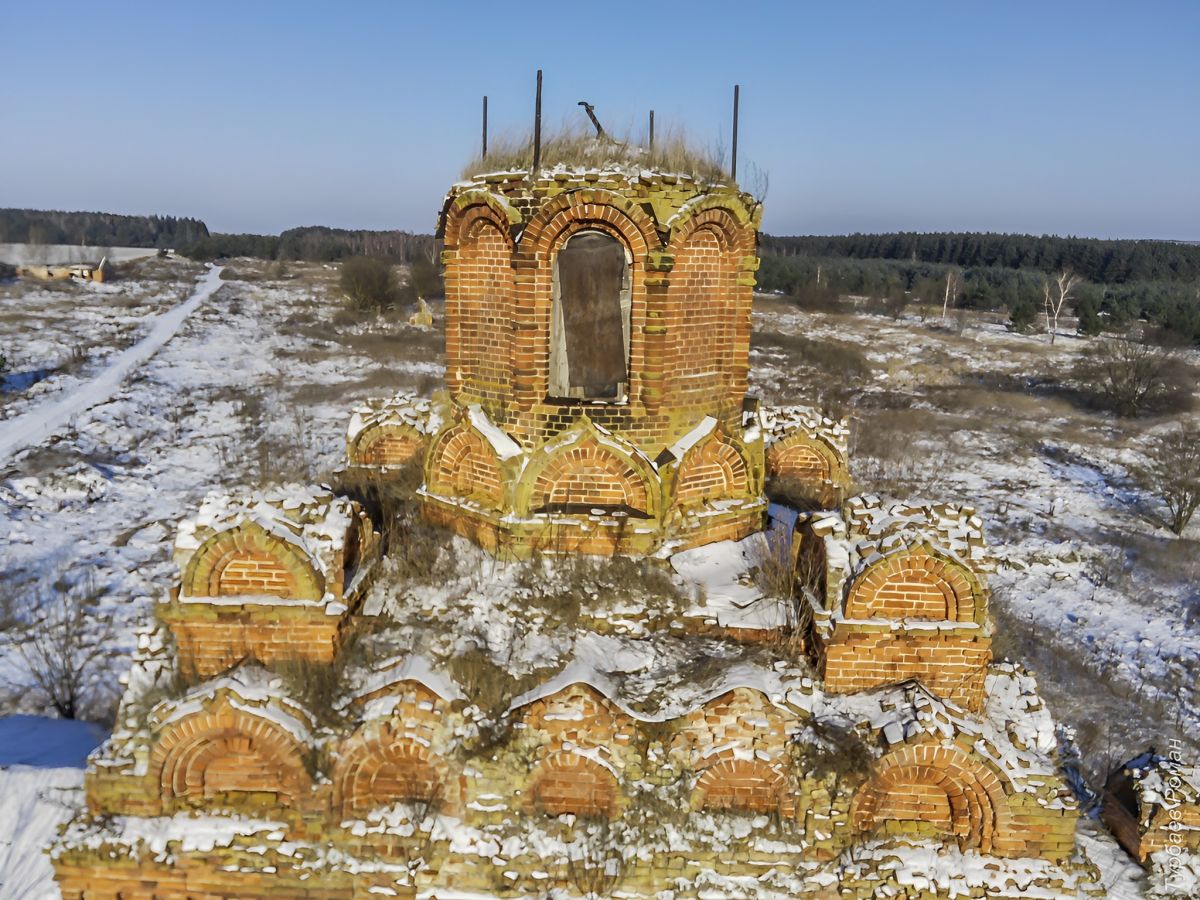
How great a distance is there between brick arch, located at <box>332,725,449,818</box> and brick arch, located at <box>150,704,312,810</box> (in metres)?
0.24

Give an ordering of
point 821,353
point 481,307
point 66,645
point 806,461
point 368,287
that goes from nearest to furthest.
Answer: point 481,307, point 806,461, point 66,645, point 821,353, point 368,287

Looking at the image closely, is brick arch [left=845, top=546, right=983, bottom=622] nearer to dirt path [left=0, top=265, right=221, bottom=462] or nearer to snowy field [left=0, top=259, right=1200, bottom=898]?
snowy field [left=0, top=259, right=1200, bottom=898]

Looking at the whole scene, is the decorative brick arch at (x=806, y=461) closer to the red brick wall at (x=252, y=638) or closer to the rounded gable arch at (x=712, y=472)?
the rounded gable arch at (x=712, y=472)

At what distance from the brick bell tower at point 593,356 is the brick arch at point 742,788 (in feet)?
5.31

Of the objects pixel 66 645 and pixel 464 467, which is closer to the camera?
pixel 464 467

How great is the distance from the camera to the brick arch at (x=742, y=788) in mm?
4562

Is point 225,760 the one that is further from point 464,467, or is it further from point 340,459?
point 340,459

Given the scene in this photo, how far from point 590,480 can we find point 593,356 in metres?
0.92

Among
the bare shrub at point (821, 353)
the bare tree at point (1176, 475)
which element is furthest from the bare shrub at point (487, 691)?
the bare shrub at point (821, 353)

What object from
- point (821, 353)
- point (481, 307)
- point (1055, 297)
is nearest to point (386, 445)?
point (481, 307)

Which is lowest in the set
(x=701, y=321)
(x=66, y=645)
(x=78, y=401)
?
(x=66, y=645)

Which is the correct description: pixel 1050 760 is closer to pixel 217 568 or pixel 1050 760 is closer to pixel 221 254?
pixel 217 568

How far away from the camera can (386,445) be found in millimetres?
7434

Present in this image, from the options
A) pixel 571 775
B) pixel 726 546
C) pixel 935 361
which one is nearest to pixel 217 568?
pixel 571 775
